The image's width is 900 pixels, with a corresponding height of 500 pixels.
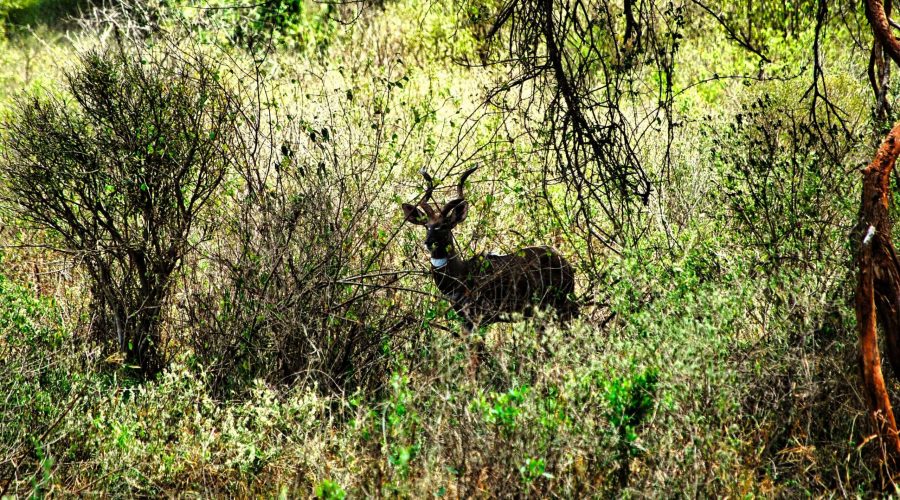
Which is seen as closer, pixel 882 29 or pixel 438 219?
pixel 882 29

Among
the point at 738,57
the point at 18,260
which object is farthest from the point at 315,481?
the point at 738,57

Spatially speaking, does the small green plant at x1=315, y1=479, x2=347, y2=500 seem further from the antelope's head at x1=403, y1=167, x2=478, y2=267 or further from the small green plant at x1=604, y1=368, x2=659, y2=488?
the antelope's head at x1=403, y1=167, x2=478, y2=267

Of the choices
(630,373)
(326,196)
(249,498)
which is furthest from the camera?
(326,196)

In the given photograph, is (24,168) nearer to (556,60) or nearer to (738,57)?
(556,60)

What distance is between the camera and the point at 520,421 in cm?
409

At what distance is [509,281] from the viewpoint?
6504 millimetres

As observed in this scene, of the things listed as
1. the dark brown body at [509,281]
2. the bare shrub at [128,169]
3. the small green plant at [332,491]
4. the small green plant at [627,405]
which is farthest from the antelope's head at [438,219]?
the small green plant at [332,491]

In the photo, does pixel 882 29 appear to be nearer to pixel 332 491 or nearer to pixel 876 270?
pixel 876 270

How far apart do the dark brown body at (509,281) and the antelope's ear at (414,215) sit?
352 millimetres

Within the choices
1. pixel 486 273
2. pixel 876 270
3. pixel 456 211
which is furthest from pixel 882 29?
pixel 486 273

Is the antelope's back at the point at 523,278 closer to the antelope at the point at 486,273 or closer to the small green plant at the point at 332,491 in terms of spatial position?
the antelope at the point at 486,273

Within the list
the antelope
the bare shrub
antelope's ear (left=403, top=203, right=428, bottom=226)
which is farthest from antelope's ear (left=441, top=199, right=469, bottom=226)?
the bare shrub

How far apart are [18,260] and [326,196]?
3.55 metres

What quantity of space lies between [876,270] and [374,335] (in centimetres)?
343
